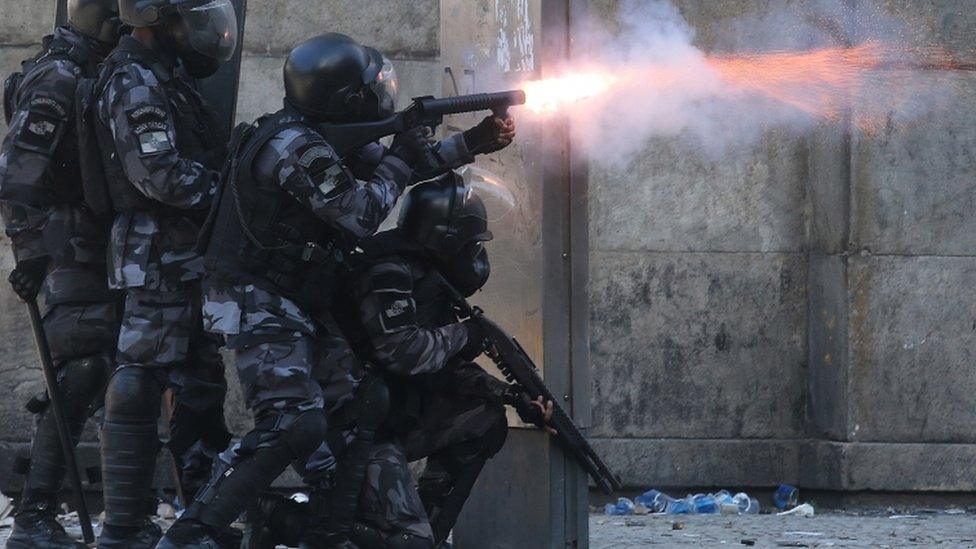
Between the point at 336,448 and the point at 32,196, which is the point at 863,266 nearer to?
the point at 336,448

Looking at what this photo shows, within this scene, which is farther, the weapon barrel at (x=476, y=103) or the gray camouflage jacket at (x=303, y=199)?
the weapon barrel at (x=476, y=103)

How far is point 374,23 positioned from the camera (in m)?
7.05

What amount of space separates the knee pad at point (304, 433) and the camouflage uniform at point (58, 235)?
108 centimetres

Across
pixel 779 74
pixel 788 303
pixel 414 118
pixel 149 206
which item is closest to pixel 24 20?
pixel 149 206

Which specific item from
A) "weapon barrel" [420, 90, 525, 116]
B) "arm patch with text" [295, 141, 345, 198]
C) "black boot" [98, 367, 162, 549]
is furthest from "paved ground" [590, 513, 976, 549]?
"arm patch with text" [295, 141, 345, 198]

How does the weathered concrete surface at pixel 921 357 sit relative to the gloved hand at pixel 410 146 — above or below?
below

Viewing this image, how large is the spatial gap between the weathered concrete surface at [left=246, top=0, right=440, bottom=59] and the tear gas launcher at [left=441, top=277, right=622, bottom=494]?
83.2 inches

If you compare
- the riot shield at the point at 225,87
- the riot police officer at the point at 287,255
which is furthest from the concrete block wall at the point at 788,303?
the riot police officer at the point at 287,255

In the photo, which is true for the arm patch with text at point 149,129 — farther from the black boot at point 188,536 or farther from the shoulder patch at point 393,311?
the black boot at point 188,536

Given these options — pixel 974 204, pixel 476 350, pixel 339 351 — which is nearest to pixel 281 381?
pixel 339 351

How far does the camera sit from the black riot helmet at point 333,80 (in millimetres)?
4922

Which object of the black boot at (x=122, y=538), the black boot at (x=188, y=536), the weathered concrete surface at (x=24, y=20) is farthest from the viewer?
the weathered concrete surface at (x=24, y=20)

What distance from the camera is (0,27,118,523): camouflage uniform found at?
550cm

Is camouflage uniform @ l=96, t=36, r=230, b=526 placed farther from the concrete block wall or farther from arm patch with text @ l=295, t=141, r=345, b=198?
the concrete block wall
